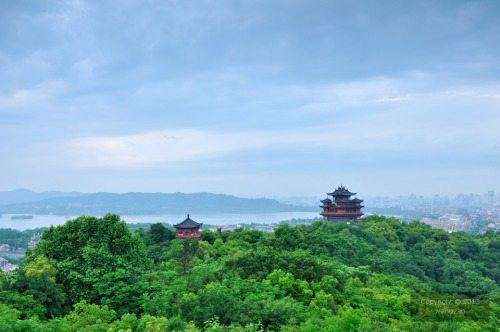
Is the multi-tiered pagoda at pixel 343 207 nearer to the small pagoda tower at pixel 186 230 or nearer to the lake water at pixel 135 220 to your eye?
the small pagoda tower at pixel 186 230

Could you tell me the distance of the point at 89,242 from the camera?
1318 cm

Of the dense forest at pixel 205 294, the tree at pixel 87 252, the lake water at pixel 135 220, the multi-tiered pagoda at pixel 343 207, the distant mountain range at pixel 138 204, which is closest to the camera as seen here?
the dense forest at pixel 205 294

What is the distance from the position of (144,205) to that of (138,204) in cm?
233

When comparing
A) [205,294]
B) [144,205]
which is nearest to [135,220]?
[144,205]

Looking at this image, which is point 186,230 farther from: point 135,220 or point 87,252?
point 135,220

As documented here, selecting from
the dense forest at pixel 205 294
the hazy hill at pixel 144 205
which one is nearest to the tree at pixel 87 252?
the dense forest at pixel 205 294

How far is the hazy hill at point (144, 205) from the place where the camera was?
392ft

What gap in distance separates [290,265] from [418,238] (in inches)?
774

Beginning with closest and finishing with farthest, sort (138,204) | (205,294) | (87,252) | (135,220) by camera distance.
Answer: (205,294), (87,252), (135,220), (138,204)

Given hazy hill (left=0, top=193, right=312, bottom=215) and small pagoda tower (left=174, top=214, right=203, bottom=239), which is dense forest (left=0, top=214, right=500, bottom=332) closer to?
small pagoda tower (left=174, top=214, right=203, bottom=239)

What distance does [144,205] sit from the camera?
454 ft

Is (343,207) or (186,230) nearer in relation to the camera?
(186,230)

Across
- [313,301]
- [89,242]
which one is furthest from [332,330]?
[89,242]

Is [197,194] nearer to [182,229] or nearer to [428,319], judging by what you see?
[182,229]
